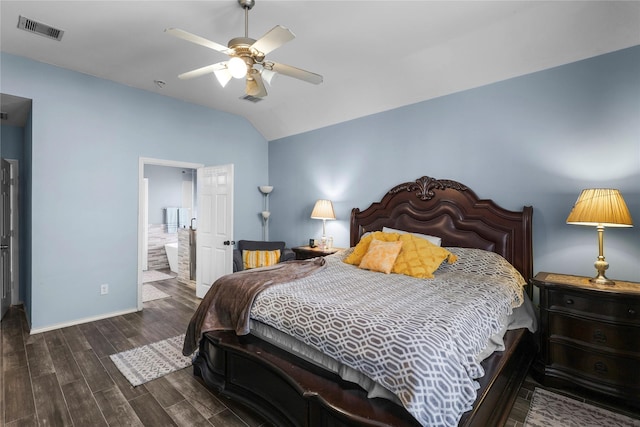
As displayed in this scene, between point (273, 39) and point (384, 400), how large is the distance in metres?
2.18

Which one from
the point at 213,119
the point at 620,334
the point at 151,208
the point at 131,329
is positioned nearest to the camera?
the point at 620,334

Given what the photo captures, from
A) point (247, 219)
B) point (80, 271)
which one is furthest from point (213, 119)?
point (80, 271)

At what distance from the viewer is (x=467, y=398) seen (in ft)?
4.61

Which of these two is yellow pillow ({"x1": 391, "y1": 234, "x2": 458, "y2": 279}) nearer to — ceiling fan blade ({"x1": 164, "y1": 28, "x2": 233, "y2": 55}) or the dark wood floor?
the dark wood floor

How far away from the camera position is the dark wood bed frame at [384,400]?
154 centimetres

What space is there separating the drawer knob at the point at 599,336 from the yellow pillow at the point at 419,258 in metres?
1.10

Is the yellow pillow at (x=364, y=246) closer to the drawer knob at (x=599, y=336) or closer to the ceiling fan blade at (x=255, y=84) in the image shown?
the drawer knob at (x=599, y=336)

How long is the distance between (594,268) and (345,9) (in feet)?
10.0

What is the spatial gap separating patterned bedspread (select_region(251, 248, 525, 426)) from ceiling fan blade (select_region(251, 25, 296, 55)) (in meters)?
1.68

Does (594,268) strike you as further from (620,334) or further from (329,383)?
(329,383)

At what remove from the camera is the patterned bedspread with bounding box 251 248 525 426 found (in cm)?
133

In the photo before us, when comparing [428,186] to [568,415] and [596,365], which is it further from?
[568,415]

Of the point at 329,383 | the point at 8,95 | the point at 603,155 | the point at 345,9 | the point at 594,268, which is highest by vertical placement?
the point at 345,9

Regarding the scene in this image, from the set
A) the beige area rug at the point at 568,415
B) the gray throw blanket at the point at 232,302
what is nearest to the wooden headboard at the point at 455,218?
the beige area rug at the point at 568,415
